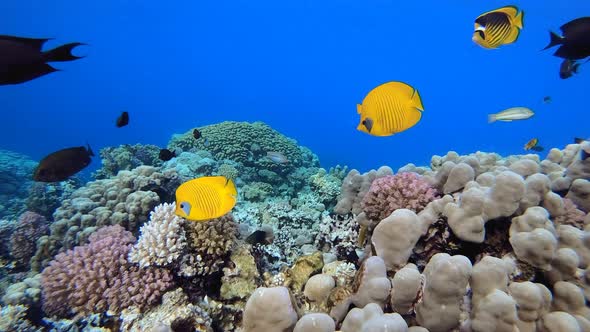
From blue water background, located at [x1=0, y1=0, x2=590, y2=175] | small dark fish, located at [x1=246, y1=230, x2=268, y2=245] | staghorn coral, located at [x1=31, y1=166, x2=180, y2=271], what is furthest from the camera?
blue water background, located at [x1=0, y1=0, x2=590, y2=175]

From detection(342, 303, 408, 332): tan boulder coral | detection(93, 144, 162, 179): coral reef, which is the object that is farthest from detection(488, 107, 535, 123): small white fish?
detection(93, 144, 162, 179): coral reef

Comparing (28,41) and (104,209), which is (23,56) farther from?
(104,209)

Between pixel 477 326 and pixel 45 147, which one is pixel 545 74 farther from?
pixel 45 147

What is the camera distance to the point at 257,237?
369 cm

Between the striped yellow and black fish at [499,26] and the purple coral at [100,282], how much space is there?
4.27m

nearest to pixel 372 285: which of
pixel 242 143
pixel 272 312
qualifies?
pixel 272 312

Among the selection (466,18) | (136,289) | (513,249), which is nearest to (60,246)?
(136,289)

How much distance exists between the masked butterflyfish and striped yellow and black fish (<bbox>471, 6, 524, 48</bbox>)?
322 cm

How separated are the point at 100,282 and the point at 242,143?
28.2 feet

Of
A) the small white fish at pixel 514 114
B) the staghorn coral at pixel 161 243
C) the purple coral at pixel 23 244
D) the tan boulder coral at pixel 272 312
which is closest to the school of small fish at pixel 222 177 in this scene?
the tan boulder coral at pixel 272 312

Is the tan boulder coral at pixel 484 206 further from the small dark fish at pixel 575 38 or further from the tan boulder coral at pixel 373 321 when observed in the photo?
the small dark fish at pixel 575 38

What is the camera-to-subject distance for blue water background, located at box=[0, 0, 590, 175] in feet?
349

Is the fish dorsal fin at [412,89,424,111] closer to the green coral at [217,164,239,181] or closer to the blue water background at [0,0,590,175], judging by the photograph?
the green coral at [217,164,239,181]

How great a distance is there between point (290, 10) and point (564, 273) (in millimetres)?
154179
